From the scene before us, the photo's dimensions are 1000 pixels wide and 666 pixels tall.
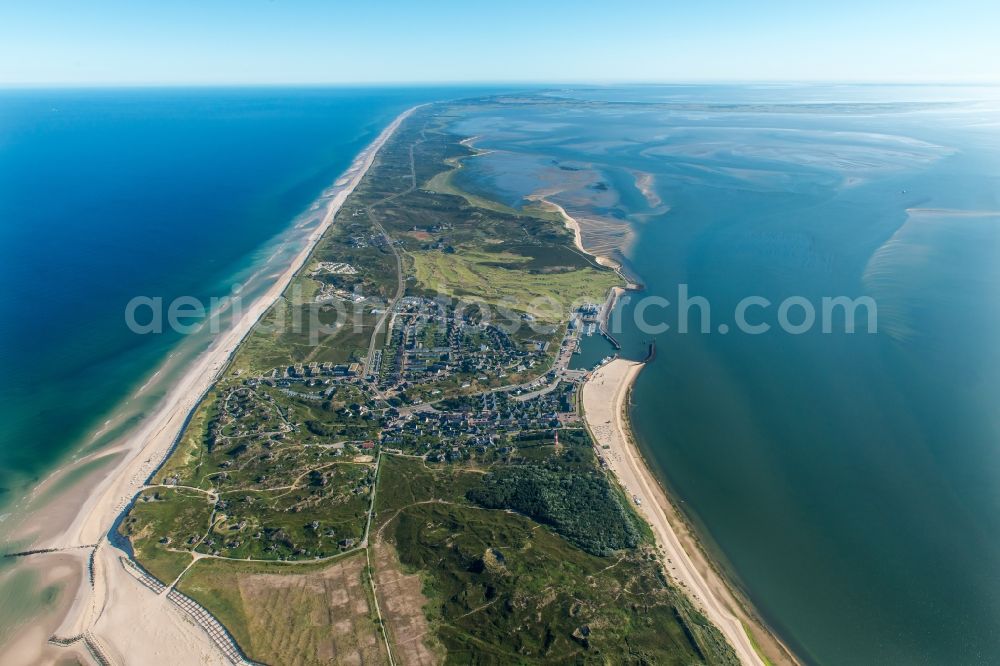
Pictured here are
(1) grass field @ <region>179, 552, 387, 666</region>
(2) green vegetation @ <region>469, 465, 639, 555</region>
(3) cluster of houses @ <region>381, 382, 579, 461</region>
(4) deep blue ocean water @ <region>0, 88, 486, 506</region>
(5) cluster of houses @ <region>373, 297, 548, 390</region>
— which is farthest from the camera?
(5) cluster of houses @ <region>373, 297, 548, 390</region>

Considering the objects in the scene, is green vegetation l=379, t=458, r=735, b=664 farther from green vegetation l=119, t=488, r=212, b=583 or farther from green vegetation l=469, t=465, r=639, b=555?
green vegetation l=119, t=488, r=212, b=583

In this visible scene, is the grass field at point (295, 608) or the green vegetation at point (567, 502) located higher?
the green vegetation at point (567, 502)

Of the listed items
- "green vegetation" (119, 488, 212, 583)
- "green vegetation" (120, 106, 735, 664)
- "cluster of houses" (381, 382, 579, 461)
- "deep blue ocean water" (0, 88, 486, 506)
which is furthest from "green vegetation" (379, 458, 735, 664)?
"deep blue ocean water" (0, 88, 486, 506)

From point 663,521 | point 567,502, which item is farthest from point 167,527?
point 663,521

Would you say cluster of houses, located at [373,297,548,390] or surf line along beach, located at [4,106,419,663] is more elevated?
cluster of houses, located at [373,297,548,390]

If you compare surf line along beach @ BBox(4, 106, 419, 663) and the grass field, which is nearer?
the grass field

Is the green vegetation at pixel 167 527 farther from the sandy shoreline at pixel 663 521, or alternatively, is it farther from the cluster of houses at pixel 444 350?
the sandy shoreline at pixel 663 521

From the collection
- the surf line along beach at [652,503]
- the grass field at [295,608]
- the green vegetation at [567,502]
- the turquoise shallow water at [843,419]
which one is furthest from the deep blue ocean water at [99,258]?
the turquoise shallow water at [843,419]
